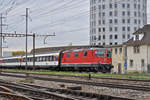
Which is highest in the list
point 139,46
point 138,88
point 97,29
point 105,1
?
point 105,1

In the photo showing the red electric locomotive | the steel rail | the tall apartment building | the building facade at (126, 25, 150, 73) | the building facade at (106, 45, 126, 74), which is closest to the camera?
the steel rail

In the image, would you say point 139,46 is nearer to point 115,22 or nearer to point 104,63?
point 104,63

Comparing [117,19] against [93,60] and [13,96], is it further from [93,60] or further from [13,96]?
[13,96]

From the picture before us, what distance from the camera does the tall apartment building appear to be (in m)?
111

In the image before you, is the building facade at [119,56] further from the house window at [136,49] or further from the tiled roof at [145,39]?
the house window at [136,49]

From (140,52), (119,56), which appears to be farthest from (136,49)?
(119,56)

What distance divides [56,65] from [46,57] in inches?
174

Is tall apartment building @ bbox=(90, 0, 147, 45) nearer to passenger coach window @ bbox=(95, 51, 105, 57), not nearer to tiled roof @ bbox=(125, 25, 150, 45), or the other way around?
tiled roof @ bbox=(125, 25, 150, 45)

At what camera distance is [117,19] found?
364 feet

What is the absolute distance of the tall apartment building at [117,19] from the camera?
111 metres

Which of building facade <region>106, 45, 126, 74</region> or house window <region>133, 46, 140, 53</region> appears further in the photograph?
building facade <region>106, 45, 126, 74</region>

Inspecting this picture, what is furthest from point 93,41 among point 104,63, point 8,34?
point 104,63

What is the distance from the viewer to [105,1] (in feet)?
364

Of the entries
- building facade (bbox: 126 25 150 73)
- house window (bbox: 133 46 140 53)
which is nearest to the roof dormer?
building facade (bbox: 126 25 150 73)
